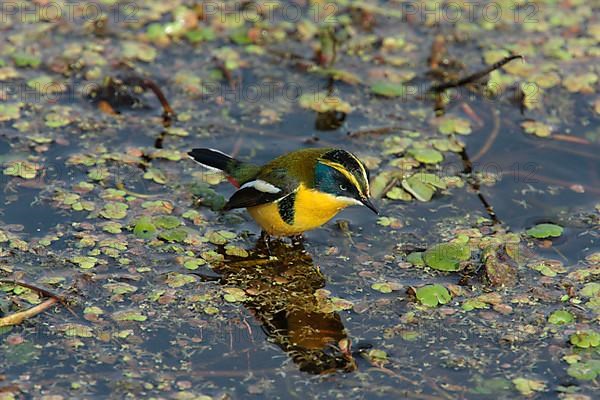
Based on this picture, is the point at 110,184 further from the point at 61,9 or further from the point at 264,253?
the point at 61,9

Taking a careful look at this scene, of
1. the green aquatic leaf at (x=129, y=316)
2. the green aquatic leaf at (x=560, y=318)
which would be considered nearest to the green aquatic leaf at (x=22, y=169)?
the green aquatic leaf at (x=129, y=316)

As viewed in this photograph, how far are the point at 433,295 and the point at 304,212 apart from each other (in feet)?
3.72

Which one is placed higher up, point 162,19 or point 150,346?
point 162,19

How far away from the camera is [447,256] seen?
8031mm

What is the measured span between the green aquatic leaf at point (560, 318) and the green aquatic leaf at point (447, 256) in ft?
2.82

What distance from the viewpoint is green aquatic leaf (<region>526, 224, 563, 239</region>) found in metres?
8.38

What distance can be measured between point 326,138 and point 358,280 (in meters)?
2.22

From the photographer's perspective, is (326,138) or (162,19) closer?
(326,138)

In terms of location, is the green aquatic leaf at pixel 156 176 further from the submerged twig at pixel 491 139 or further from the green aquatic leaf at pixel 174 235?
the submerged twig at pixel 491 139

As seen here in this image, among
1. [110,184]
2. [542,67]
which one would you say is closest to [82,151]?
[110,184]

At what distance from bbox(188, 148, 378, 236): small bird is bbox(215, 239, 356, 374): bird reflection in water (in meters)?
0.23

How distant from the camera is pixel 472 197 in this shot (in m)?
9.04

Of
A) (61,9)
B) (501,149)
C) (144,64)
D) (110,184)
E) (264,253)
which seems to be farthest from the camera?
(61,9)

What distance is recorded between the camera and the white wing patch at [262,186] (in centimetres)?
788
